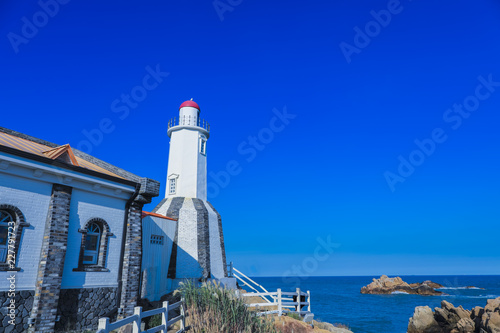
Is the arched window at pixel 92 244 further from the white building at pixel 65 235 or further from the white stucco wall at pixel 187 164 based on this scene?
the white stucco wall at pixel 187 164

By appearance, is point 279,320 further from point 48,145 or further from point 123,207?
point 48,145

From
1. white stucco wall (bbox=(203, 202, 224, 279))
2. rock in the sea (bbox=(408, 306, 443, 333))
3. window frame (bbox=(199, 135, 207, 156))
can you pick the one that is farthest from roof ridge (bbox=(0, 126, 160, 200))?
rock in the sea (bbox=(408, 306, 443, 333))

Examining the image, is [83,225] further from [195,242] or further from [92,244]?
[195,242]

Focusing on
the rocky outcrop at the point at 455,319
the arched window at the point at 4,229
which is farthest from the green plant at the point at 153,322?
the rocky outcrop at the point at 455,319

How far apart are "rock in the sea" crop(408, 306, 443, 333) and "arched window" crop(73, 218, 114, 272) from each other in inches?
888

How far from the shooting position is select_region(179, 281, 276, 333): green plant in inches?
365

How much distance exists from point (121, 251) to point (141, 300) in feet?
18.0

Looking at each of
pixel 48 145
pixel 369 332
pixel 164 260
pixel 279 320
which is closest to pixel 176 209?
pixel 164 260

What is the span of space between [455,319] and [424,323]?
6.65ft

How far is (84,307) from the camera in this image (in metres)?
11.3

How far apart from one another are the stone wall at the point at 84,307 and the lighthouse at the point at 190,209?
8.31 meters

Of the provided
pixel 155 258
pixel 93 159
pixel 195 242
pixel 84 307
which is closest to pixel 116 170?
pixel 93 159

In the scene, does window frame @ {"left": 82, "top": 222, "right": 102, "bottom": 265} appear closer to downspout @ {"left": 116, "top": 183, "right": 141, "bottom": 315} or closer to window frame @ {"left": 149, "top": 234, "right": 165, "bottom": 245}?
downspout @ {"left": 116, "top": 183, "right": 141, "bottom": 315}

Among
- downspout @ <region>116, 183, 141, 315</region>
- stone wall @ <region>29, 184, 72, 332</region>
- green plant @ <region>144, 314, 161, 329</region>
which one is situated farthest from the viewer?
green plant @ <region>144, 314, 161, 329</region>
